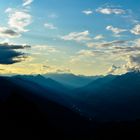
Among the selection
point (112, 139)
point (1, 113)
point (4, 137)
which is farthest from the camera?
point (112, 139)

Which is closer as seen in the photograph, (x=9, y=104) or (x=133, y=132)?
(x=9, y=104)

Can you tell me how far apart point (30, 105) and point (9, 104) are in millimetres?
4735

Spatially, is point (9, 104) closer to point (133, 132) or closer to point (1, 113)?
point (1, 113)

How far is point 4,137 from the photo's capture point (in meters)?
68.6

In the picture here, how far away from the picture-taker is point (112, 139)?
19812 cm

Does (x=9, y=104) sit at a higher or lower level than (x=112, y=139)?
higher

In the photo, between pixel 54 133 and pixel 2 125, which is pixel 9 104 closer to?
pixel 2 125

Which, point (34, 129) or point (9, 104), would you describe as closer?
point (34, 129)

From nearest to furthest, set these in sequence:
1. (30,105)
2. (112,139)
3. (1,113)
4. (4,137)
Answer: (4,137)
(1,113)
(30,105)
(112,139)

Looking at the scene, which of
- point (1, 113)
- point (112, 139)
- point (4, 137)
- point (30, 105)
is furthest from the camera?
point (112, 139)

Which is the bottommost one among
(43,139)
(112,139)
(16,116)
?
(112,139)

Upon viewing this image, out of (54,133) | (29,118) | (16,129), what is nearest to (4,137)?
(16,129)

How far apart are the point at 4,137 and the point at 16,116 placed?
6721 mm

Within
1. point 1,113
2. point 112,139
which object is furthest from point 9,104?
point 112,139
